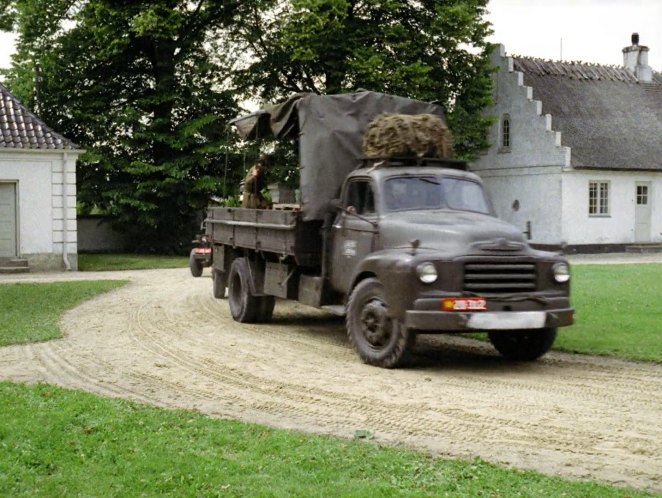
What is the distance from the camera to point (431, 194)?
481 inches

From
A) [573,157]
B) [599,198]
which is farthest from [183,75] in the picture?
[599,198]

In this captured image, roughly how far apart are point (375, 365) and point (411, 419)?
2.78 meters

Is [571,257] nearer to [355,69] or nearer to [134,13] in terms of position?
[355,69]

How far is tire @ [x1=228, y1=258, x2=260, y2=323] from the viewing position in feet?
50.8

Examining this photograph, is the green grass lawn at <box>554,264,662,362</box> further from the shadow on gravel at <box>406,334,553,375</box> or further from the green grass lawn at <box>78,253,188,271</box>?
the green grass lawn at <box>78,253,188,271</box>

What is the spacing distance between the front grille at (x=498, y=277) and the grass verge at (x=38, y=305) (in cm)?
613

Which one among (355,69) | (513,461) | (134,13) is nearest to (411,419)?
(513,461)

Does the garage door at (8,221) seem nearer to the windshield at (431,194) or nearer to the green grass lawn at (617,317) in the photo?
the green grass lawn at (617,317)

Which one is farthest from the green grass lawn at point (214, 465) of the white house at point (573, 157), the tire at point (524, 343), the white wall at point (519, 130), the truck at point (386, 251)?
the white wall at point (519, 130)

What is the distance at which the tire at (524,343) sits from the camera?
456 inches

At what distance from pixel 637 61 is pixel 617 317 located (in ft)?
111

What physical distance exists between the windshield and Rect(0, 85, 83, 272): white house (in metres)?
18.0

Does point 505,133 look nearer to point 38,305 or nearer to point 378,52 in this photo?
point 378,52

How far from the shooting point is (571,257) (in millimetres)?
36625
